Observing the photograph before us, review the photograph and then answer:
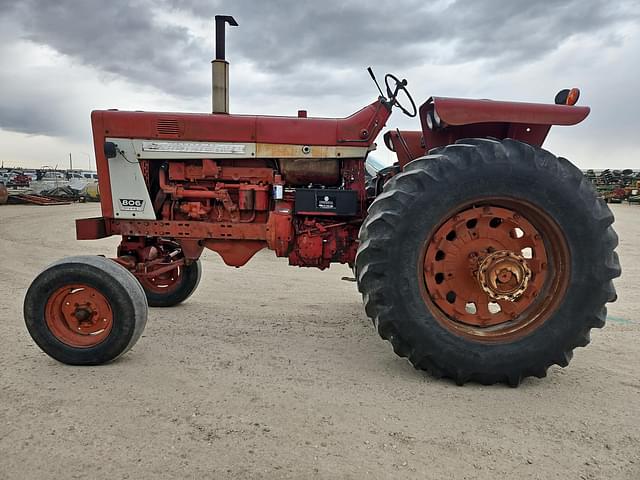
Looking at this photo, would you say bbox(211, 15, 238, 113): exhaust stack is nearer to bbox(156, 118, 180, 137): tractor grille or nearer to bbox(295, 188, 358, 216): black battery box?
bbox(156, 118, 180, 137): tractor grille

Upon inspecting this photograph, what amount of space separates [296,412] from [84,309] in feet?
5.50

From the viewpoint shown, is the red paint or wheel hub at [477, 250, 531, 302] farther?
the red paint

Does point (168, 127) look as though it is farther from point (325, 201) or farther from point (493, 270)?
point (493, 270)

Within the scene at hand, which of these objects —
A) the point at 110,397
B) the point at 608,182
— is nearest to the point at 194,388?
the point at 110,397

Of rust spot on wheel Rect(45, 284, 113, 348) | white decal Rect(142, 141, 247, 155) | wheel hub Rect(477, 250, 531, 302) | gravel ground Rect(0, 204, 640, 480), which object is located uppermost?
white decal Rect(142, 141, 247, 155)

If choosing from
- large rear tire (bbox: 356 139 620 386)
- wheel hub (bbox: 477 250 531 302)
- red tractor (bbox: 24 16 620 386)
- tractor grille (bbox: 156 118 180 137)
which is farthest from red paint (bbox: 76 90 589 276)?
wheel hub (bbox: 477 250 531 302)

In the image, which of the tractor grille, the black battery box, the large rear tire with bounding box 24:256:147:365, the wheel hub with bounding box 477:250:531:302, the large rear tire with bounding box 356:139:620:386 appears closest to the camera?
the large rear tire with bounding box 356:139:620:386

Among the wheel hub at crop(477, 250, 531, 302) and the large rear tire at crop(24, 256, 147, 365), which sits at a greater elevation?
the wheel hub at crop(477, 250, 531, 302)

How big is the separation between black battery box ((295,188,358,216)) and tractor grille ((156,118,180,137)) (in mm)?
1143

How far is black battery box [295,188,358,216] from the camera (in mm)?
4051

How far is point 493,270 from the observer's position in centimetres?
316

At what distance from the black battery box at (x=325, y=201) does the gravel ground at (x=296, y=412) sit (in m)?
1.04

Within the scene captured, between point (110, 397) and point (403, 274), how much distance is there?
6.04ft

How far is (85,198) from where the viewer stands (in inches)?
907
